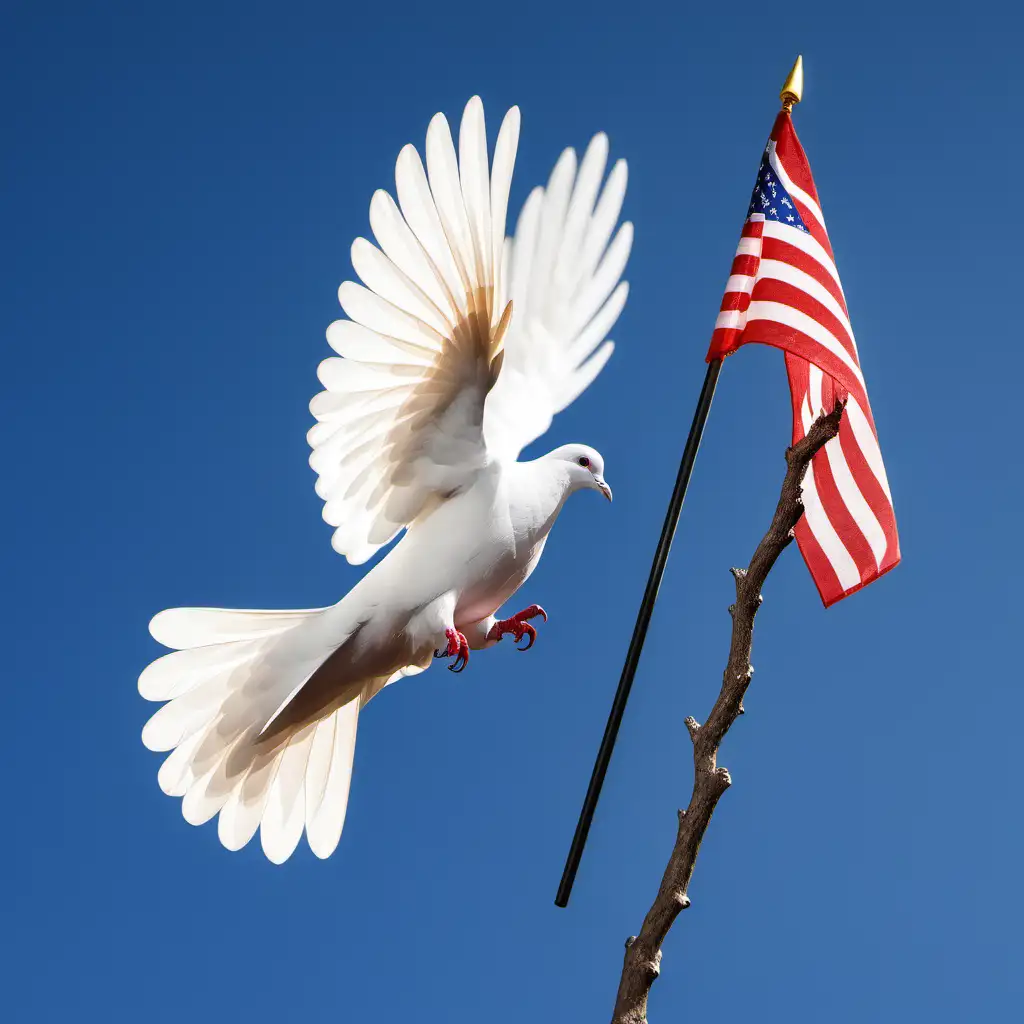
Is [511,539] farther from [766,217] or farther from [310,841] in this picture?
[766,217]

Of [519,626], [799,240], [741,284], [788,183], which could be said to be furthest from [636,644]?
[788,183]

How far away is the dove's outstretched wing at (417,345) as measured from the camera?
3473 mm

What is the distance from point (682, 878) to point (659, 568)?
0.94 meters

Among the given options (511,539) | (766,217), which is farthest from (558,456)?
(766,217)

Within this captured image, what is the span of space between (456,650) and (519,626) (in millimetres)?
477

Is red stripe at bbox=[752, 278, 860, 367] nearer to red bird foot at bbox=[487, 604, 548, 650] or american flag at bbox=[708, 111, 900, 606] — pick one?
american flag at bbox=[708, 111, 900, 606]

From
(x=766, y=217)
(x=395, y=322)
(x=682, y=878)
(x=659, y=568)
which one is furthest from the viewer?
(x=766, y=217)

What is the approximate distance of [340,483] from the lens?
3.79 metres

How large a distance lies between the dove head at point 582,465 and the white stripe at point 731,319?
694mm

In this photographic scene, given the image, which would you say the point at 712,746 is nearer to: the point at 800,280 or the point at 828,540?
the point at 828,540

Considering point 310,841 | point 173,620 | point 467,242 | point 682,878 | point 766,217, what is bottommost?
point 682,878

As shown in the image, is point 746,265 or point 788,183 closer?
point 746,265

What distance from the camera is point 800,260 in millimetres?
4422

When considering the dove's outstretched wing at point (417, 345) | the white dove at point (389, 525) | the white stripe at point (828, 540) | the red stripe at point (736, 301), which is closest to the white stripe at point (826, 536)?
the white stripe at point (828, 540)
